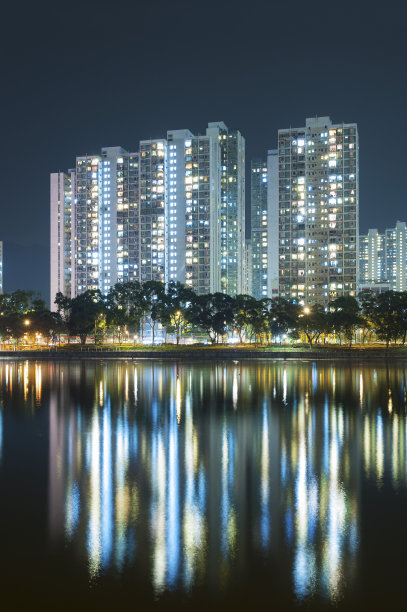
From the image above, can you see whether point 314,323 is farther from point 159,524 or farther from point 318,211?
point 159,524

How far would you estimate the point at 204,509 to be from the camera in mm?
14422

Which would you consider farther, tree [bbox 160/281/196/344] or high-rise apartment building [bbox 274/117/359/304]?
high-rise apartment building [bbox 274/117/359/304]

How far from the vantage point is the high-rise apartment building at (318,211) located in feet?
579

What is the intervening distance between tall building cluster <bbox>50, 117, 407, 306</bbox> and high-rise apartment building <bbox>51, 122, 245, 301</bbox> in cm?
32

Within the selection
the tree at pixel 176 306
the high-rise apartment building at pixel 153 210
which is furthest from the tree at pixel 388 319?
the high-rise apartment building at pixel 153 210

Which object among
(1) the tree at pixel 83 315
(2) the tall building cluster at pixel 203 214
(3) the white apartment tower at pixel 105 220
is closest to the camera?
(1) the tree at pixel 83 315

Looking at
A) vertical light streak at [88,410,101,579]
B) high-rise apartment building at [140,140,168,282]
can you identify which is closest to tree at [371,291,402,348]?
vertical light streak at [88,410,101,579]

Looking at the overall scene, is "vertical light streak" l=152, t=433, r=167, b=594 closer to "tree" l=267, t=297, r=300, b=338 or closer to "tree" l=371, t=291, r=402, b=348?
"tree" l=371, t=291, r=402, b=348

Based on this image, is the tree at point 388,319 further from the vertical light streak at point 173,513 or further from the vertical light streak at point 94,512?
the vertical light streak at point 94,512

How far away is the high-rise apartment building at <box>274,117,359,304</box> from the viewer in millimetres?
176500

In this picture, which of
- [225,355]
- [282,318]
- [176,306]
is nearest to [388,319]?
[282,318]

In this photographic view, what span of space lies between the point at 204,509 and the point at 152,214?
17918 centimetres

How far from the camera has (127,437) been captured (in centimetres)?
2392

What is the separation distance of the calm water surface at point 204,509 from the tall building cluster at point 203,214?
498 ft
